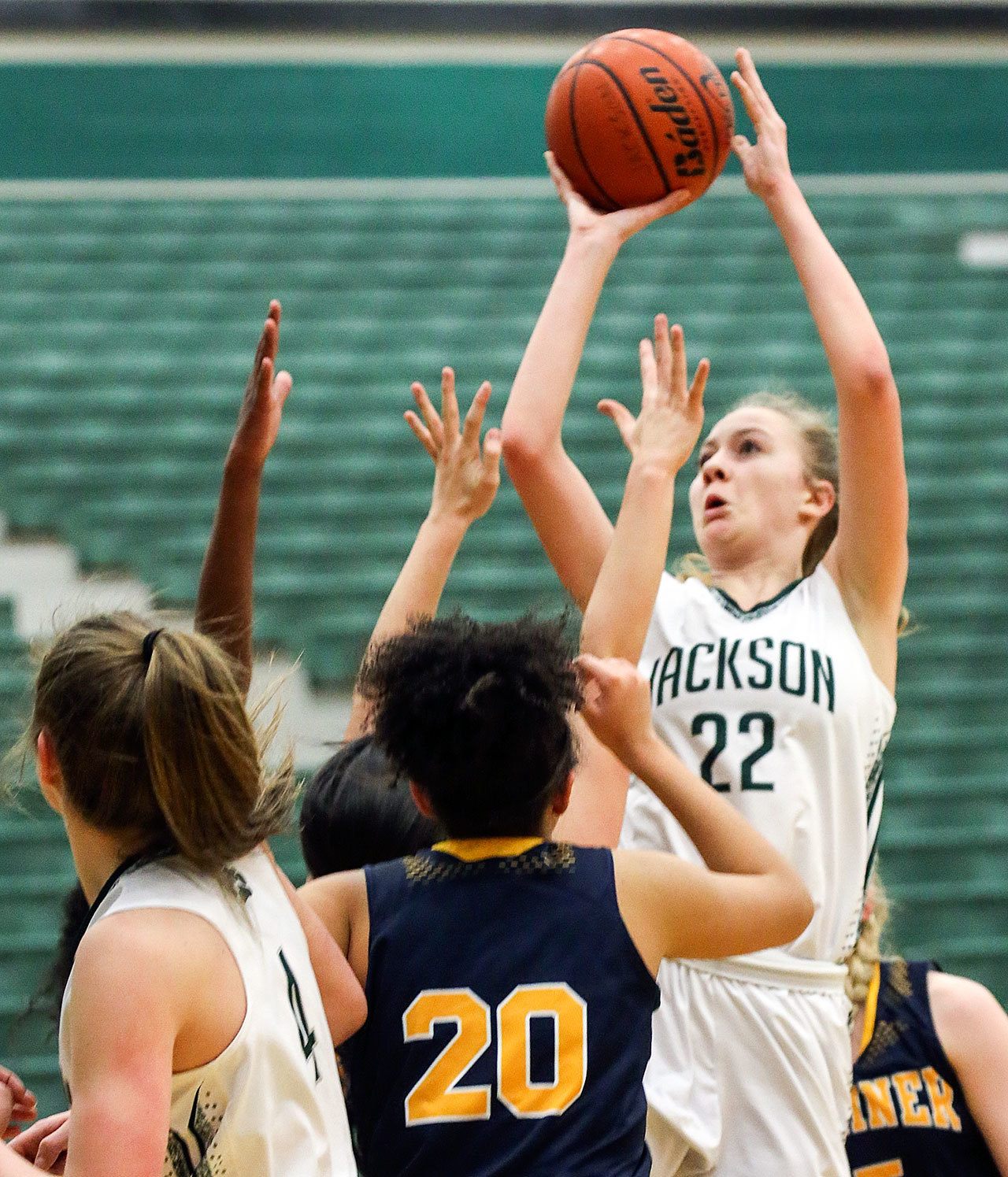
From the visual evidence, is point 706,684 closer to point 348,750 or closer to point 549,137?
point 348,750

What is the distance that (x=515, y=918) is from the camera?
1950 mm

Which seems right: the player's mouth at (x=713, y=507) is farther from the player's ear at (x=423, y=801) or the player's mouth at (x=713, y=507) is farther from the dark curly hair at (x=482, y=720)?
the player's ear at (x=423, y=801)

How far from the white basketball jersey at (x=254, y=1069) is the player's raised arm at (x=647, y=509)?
2.38 feet

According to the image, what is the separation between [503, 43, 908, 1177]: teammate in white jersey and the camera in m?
2.51

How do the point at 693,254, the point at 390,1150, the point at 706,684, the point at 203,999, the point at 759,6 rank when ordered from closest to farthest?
the point at 203,999
the point at 390,1150
the point at 706,684
the point at 693,254
the point at 759,6

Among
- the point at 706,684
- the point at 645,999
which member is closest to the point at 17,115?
the point at 706,684

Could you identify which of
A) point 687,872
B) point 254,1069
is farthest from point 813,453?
point 254,1069

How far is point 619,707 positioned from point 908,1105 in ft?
4.09

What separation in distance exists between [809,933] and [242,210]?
6.41 metres

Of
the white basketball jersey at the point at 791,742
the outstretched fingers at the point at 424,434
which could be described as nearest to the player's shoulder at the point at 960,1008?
the white basketball jersey at the point at 791,742

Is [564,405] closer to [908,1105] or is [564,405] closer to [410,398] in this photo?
[908,1105]

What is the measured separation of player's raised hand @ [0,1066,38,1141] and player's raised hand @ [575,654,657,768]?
842 mm

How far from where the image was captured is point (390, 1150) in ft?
6.30

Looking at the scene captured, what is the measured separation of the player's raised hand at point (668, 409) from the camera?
244 cm
